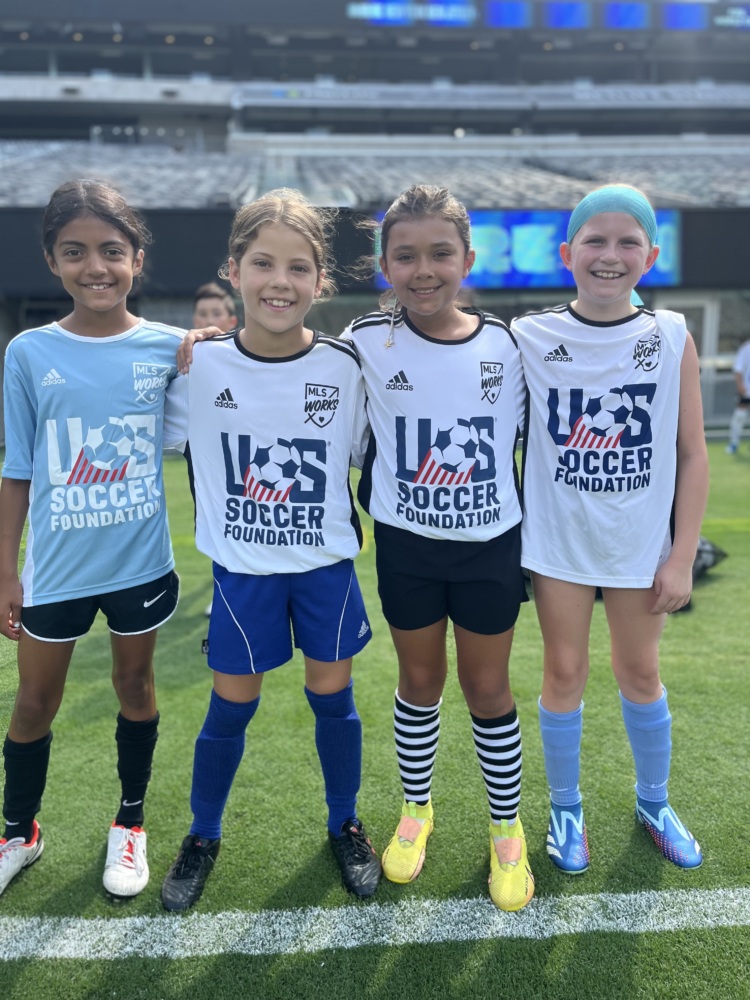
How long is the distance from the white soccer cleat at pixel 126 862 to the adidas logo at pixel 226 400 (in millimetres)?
1267

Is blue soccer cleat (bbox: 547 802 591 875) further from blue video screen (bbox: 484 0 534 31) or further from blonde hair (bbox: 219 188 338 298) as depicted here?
blue video screen (bbox: 484 0 534 31)

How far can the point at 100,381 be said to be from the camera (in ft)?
6.16

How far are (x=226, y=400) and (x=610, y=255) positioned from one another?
1022 mm

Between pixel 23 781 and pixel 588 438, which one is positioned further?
pixel 23 781

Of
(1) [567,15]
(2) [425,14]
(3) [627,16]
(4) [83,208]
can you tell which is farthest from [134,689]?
(3) [627,16]

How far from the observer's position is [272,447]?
1908 mm

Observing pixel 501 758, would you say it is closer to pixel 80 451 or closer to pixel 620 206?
pixel 80 451

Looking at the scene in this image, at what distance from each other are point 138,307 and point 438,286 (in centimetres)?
1073

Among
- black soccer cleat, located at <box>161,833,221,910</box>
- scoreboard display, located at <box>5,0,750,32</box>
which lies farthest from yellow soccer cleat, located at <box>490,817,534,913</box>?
scoreboard display, located at <box>5,0,750,32</box>

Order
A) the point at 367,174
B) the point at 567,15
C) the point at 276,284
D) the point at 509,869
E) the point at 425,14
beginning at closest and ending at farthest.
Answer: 1. the point at 276,284
2. the point at 509,869
3. the point at 367,174
4. the point at 425,14
5. the point at 567,15

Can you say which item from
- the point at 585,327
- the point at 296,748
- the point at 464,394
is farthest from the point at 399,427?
the point at 296,748

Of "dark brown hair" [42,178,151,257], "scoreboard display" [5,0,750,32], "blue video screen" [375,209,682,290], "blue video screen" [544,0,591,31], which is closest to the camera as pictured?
"dark brown hair" [42,178,151,257]

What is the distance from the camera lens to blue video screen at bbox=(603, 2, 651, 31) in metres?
32.5

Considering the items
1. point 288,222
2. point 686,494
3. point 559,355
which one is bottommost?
point 686,494
